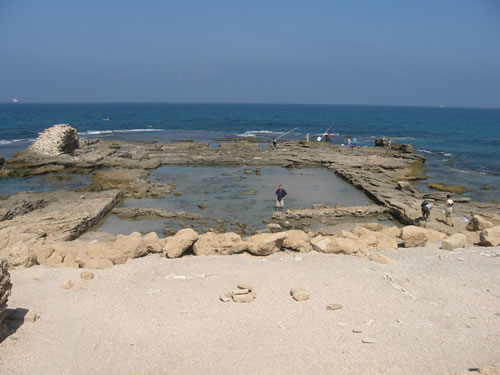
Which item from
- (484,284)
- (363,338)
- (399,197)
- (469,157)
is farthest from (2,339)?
(469,157)

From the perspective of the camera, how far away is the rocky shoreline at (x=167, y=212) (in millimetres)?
12070

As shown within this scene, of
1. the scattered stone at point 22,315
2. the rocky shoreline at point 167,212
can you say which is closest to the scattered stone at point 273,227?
the rocky shoreline at point 167,212

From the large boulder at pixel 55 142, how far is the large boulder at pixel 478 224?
106 ft

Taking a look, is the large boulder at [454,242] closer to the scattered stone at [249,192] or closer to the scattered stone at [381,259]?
the scattered stone at [381,259]

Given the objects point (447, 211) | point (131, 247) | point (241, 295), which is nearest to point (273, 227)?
point (131, 247)

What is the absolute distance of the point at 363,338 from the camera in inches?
305

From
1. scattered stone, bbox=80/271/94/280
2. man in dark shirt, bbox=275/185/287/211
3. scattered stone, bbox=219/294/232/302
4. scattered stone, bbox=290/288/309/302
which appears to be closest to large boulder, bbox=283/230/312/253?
scattered stone, bbox=290/288/309/302

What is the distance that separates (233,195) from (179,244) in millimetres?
10819

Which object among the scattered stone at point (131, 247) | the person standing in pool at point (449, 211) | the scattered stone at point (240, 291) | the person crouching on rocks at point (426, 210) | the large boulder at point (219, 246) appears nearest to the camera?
the scattered stone at point (240, 291)

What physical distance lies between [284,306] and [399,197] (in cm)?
1450

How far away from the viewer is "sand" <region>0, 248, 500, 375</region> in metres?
7.05

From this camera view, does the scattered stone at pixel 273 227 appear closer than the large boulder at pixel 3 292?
No

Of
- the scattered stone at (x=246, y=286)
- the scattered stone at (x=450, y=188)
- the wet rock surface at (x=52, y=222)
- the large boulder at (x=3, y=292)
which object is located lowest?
the scattered stone at (x=450, y=188)

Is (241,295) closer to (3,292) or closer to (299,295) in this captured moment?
(299,295)
